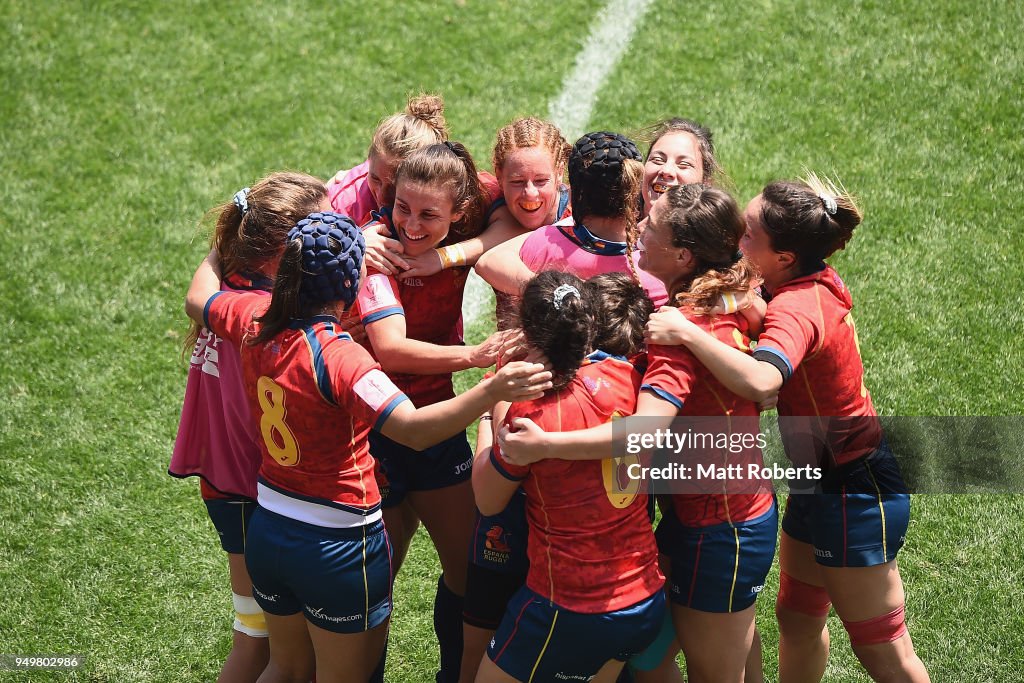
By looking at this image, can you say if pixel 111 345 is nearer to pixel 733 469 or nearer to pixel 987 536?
pixel 733 469

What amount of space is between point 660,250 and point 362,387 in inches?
43.0

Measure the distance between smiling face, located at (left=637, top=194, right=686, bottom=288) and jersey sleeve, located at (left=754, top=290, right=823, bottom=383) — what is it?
35 centimetres

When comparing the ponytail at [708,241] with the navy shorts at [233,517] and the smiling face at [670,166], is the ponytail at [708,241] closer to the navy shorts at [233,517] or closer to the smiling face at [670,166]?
the smiling face at [670,166]

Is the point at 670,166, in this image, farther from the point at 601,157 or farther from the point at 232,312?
the point at 232,312

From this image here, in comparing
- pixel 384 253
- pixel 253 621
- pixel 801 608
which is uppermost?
pixel 384 253

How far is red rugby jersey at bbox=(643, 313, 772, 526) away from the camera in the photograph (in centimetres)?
334

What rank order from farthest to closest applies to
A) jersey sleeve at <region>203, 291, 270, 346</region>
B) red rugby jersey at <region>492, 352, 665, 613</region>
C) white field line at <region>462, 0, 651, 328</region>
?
white field line at <region>462, 0, 651, 328</region> → jersey sleeve at <region>203, 291, 270, 346</region> → red rugby jersey at <region>492, 352, 665, 613</region>

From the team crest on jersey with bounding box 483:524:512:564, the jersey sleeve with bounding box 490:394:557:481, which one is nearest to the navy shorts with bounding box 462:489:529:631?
the team crest on jersey with bounding box 483:524:512:564

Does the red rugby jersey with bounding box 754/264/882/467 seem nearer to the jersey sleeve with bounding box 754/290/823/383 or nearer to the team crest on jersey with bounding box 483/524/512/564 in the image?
the jersey sleeve with bounding box 754/290/823/383

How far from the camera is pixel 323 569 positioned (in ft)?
11.8

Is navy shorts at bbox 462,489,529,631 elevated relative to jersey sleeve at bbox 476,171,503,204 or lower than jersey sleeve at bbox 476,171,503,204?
lower

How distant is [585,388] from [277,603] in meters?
1.38

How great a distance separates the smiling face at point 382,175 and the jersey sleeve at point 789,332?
168cm

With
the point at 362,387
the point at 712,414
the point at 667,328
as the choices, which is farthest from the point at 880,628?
the point at 362,387
